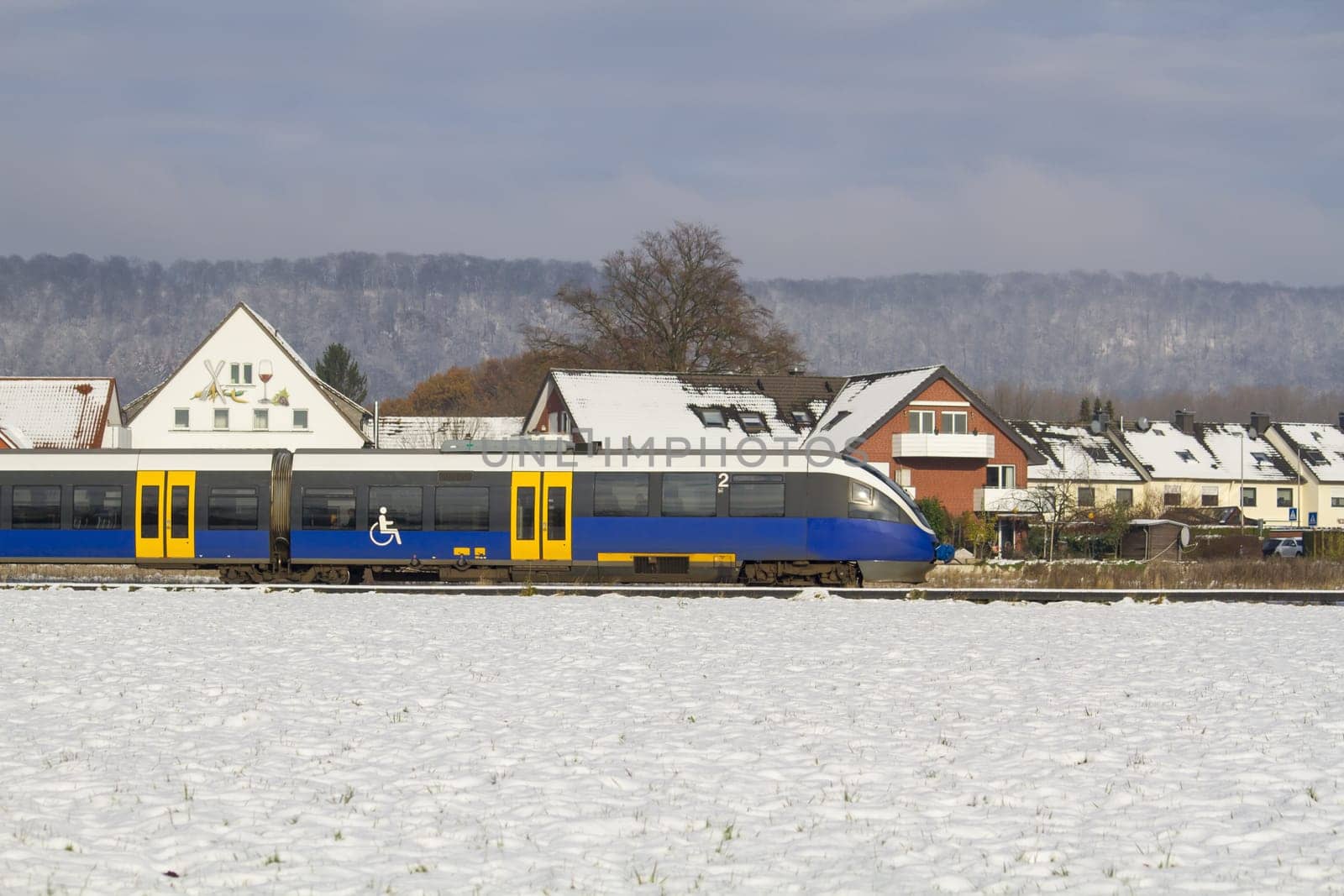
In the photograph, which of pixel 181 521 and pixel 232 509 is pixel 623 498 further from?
pixel 181 521

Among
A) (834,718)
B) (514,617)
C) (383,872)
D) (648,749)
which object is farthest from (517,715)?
(514,617)

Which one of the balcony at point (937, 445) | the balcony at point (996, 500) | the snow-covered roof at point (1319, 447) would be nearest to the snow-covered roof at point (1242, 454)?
the snow-covered roof at point (1319, 447)

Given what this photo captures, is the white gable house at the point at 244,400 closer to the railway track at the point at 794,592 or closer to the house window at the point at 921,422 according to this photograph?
the house window at the point at 921,422

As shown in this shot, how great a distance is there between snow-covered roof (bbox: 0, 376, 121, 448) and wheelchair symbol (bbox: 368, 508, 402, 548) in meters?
37.8

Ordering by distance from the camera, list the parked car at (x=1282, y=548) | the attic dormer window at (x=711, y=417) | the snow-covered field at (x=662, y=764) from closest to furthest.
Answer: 1. the snow-covered field at (x=662, y=764)
2. the parked car at (x=1282, y=548)
3. the attic dormer window at (x=711, y=417)

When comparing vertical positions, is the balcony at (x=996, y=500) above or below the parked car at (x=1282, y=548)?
above

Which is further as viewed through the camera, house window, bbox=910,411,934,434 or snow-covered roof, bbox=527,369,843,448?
house window, bbox=910,411,934,434

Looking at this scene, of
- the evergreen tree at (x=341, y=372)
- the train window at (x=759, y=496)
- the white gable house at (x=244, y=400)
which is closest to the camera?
the train window at (x=759, y=496)

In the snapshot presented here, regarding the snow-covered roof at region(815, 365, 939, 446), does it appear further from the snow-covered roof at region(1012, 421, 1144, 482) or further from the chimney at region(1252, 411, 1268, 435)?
the chimney at region(1252, 411, 1268, 435)

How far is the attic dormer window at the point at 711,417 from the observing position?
192 feet

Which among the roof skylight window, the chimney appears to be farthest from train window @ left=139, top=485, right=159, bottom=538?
the chimney

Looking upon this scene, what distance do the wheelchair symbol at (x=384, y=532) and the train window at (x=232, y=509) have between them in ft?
7.58

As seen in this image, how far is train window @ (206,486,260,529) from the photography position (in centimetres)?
2941

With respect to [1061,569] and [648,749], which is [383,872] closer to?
[648,749]
